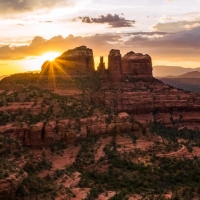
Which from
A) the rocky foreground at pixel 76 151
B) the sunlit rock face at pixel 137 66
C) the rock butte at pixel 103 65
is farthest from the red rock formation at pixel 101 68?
the rocky foreground at pixel 76 151

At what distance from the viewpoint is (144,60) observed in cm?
11681

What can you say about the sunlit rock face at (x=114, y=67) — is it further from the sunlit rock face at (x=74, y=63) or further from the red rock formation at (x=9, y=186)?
the red rock formation at (x=9, y=186)

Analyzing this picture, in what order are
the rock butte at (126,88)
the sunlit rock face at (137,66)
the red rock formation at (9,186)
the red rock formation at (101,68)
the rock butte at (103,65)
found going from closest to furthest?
the red rock formation at (9,186) < the rock butte at (126,88) < the rock butte at (103,65) < the red rock formation at (101,68) < the sunlit rock face at (137,66)

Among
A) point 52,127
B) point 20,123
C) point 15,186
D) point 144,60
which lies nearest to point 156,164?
point 52,127

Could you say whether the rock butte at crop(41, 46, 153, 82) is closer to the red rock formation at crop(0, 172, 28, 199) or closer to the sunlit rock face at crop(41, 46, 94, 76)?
the sunlit rock face at crop(41, 46, 94, 76)

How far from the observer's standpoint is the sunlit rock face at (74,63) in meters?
93.7

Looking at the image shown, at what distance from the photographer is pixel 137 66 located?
116 meters

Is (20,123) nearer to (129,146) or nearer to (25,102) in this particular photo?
(25,102)

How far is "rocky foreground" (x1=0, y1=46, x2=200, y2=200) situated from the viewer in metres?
50.6

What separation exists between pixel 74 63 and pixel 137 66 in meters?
23.2

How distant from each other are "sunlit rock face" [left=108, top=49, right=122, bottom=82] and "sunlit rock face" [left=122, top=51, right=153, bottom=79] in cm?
796

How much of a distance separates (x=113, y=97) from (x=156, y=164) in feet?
123

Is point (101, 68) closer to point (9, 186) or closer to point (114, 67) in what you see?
point (114, 67)

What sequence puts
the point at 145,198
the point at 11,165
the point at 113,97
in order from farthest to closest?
the point at 113,97, the point at 145,198, the point at 11,165
